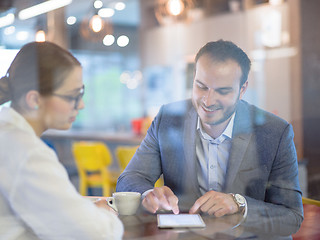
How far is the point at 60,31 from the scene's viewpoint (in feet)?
5.76

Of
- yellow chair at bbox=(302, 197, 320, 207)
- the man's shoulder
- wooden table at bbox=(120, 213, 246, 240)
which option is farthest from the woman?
yellow chair at bbox=(302, 197, 320, 207)

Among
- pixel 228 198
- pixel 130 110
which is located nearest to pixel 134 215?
pixel 228 198

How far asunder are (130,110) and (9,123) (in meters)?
8.38

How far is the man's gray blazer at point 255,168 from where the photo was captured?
1.61m

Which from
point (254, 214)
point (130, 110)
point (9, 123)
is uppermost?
point (9, 123)

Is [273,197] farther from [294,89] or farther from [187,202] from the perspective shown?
[294,89]

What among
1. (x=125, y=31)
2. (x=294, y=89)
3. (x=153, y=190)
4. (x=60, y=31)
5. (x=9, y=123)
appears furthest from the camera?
(x=294, y=89)

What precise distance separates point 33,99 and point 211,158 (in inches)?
29.9

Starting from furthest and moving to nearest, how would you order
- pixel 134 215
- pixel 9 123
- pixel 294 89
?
pixel 294 89, pixel 134 215, pixel 9 123

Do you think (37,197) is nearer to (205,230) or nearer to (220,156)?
(205,230)

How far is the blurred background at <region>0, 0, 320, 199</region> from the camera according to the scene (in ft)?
5.77

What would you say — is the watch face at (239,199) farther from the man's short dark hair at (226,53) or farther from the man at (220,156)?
the man's short dark hair at (226,53)

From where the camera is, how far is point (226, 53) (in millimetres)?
1520

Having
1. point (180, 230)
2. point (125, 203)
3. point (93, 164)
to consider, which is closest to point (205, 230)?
point (180, 230)
